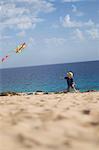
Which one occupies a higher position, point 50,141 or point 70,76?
point 70,76

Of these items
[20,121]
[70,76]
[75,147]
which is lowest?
[75,147]

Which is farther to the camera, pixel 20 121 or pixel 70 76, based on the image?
pixel 70 76

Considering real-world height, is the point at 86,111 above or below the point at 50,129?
above

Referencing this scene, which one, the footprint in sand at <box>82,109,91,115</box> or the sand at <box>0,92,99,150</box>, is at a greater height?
the footprint in sand at <box>82,109,91,115</box>

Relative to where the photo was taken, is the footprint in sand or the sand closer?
the sand

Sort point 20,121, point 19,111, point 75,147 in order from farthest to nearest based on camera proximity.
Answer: point 19,111 → point 20,121 → point 75,147

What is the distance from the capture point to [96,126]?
4.81 meters

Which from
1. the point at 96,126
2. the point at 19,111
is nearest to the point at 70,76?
the point at 19,111

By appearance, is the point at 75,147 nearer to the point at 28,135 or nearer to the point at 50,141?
the point at 50,141

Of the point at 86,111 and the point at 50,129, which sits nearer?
the point at 50,129

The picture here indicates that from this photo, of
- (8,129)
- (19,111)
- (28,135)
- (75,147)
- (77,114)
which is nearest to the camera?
(75,147)

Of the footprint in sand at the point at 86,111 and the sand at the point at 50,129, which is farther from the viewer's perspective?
the footprint in sand at the point at 86,111

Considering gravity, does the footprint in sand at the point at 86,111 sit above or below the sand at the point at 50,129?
above

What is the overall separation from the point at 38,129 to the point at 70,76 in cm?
1256
